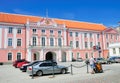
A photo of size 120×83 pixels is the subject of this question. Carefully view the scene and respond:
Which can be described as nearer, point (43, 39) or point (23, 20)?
point (43, 39)

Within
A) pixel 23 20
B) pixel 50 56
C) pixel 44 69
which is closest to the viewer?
pixel 44 69

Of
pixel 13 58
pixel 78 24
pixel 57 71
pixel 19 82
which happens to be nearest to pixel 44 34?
pixel 13 58

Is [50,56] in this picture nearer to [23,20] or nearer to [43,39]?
[43,39]

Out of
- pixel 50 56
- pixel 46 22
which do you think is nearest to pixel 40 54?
pixel 50 56

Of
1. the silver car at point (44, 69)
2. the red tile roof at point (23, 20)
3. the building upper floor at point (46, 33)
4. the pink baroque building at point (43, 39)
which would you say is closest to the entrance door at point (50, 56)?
the pink baroque building at point (43, 39)

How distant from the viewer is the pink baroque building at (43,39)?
150ft

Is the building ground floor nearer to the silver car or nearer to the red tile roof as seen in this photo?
the red tile roof

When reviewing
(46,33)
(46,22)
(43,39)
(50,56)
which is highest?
(46,22)

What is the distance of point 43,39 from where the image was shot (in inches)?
1982

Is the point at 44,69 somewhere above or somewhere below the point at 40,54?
below

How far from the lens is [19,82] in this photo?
517 inches

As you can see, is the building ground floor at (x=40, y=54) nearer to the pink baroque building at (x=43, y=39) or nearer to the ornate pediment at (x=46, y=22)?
the pink baroque building at (x=43, y=39)

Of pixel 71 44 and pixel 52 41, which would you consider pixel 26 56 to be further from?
pixel 71 44

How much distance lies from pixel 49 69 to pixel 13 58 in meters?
30.9
